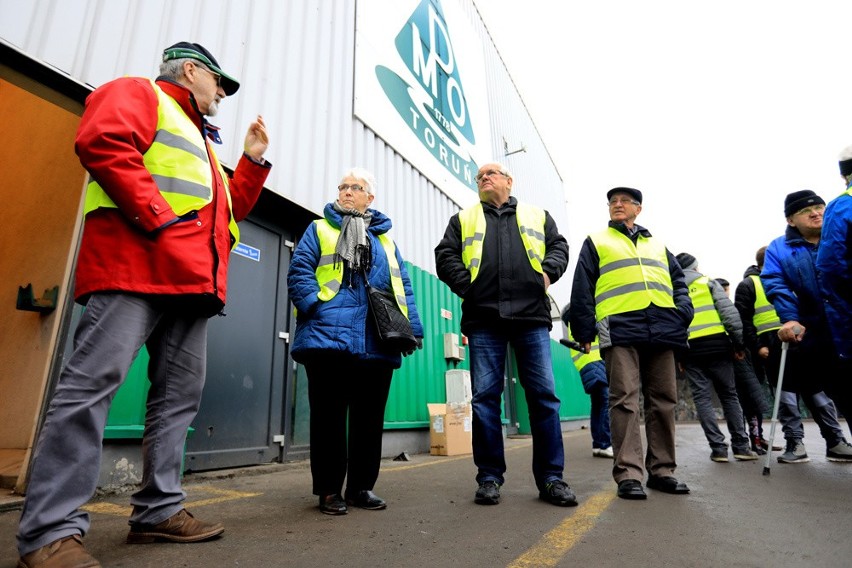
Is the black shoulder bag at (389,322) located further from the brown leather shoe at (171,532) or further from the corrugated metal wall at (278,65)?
the corrugated metal wall at (278,65)

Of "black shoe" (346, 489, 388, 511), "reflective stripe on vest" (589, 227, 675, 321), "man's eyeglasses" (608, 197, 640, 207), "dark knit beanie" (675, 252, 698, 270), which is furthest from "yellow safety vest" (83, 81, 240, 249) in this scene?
"dark knit beanie" (675, 252, 698, 270)

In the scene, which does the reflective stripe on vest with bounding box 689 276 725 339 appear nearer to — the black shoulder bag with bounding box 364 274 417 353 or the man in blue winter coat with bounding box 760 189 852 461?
the man in blue winter coat with bounding box 760 189 852 461

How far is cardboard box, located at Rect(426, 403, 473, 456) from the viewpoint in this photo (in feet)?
18.7

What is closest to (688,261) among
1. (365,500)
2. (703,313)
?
(703,313)

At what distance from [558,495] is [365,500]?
984 millimetres

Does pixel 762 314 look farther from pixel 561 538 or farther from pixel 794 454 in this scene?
pixel 561 538

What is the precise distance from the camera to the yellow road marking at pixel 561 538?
1.62 metres

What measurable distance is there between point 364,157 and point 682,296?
402 cm

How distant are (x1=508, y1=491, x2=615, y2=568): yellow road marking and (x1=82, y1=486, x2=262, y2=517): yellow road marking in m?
1.82

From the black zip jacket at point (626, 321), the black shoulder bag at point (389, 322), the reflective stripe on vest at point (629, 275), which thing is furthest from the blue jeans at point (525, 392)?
the reflective stripe on vest at point (629, 275)

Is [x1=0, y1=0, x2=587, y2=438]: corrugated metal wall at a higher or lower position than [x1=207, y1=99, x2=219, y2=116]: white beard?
higher

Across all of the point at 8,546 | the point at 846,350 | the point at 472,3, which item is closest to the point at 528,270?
the point at 846,350

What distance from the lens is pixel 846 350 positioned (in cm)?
232

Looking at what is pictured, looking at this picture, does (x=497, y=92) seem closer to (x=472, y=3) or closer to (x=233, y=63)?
(x=472, y=3)
